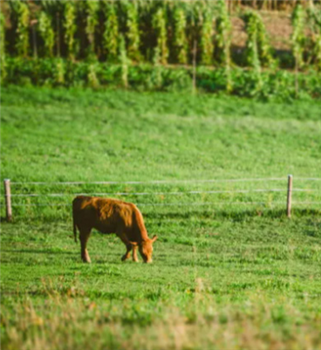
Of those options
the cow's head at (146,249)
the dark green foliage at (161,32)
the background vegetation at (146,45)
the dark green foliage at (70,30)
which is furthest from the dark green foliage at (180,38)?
the cow's head at (146,249)

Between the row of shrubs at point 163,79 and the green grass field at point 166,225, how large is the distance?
1351mm

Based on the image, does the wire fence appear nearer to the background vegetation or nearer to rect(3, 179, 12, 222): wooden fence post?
rect(3, 179, 12, 222): wooden fence post

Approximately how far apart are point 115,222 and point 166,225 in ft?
12.9

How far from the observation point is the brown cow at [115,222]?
38.9 feet

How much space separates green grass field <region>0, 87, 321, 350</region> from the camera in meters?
5.95

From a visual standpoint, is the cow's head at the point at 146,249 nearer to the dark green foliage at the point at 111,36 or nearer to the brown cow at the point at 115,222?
the brown cow at the point at 115,222

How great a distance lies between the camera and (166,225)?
15930 mm

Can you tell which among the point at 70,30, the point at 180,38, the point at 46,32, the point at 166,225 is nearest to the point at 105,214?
the point at 166,225

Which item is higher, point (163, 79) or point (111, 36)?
point (111, 36)

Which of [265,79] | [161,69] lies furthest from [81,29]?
[265,79]

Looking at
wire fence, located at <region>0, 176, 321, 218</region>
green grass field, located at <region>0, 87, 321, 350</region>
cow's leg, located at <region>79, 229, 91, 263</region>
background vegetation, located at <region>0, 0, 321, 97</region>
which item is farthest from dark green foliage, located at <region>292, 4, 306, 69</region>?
cow's leg, located at <region>79, 229, 91, 263</region>

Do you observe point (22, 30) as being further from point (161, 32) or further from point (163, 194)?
point (163, 194)

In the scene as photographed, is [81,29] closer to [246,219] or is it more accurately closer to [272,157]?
[272,157]

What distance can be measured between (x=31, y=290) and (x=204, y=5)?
35.5 meters
